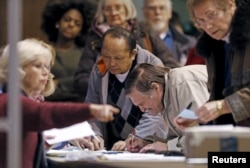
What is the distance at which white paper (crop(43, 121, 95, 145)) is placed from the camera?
597cm

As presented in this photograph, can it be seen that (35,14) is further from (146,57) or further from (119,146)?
(119,146)

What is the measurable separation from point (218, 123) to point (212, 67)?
0.41 m

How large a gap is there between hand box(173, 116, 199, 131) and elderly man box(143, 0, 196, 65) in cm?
233

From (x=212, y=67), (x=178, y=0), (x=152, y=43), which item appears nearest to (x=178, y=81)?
(x=212, y=67)

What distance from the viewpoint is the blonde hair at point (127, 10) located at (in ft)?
25.1

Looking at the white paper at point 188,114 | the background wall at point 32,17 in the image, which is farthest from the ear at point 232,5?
the background wall at point 32,17

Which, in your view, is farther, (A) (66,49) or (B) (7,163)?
(A) (66,49)

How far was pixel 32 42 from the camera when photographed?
240 inches

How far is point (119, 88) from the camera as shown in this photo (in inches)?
272

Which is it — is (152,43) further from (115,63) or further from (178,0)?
(178,0)

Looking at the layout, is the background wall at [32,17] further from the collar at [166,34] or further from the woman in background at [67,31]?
the collar at [166,34]

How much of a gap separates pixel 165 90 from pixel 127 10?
1.32 meters

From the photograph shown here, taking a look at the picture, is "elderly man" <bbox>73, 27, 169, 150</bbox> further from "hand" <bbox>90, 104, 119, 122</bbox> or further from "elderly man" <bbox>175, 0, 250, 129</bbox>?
"hand" <bbox>90, 104, 119, 122</bbox>

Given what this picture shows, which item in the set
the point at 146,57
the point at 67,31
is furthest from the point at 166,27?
the point at 146,57
